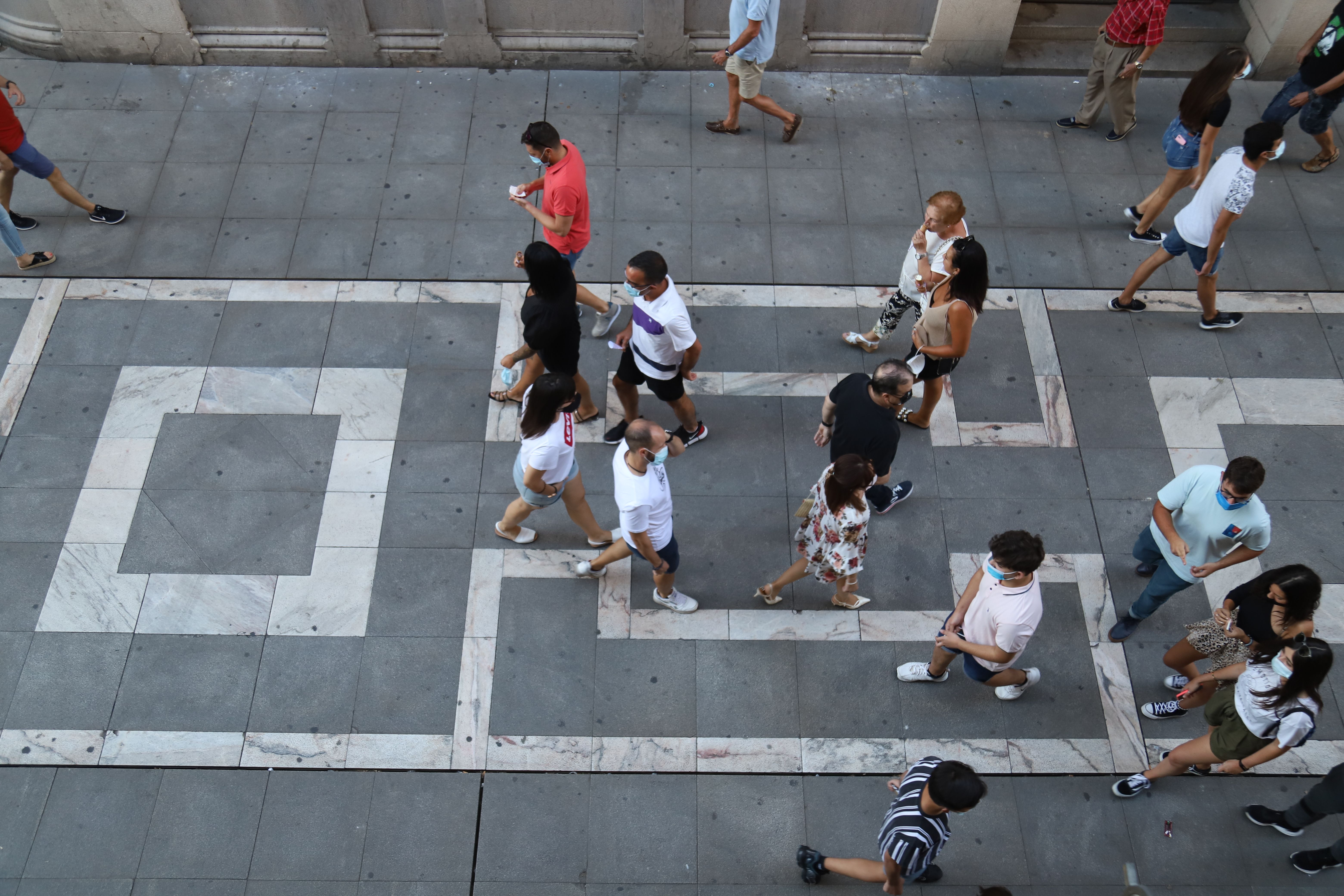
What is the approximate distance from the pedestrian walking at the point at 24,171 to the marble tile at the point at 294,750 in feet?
16.1

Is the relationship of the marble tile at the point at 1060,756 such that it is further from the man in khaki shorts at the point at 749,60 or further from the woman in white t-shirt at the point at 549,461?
the man in khaki shorts at the point at 749,60

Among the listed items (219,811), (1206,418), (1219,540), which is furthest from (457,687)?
(1206,418)

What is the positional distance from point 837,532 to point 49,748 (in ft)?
16.6

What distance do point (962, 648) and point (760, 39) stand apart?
5767mm

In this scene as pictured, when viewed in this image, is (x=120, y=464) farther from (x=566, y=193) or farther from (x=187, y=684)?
(x=566, y=193)

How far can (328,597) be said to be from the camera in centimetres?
641

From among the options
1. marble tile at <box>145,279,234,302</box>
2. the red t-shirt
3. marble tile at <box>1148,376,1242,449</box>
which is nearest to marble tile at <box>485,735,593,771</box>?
the red t-shirt

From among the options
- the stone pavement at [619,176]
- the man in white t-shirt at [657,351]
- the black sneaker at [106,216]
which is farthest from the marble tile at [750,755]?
the black sneaker at [106,216]

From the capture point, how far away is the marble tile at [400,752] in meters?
5.81

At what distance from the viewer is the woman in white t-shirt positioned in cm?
543

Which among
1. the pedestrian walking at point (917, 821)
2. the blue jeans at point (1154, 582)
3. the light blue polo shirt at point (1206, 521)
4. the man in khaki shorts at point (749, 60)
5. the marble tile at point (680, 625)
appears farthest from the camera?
the man in khaki shorts at point (749, 60)

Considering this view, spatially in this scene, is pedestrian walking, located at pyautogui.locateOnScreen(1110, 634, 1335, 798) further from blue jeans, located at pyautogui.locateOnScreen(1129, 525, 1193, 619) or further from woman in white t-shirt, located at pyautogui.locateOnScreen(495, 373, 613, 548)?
woman in white t-shirt, located at pyautogui.locateOnScreen(495, 373, 613, 548)

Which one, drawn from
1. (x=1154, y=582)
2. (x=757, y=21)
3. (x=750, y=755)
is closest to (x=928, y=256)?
(x=1154, y=582)

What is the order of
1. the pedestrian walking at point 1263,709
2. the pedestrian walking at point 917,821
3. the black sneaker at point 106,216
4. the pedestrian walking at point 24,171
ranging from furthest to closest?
1. the black sneaker at point 106,216
2. the pedestrian walking at point 24,171
3. the pedestrian walking at point 1263,709
4. the pedestrian walking at point 917,821
